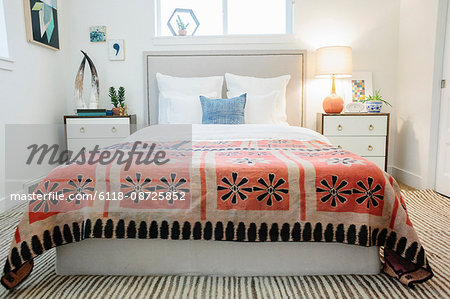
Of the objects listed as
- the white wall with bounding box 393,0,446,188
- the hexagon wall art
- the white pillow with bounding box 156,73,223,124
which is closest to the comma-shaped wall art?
the white pillow with bounding box 156,73,223,124

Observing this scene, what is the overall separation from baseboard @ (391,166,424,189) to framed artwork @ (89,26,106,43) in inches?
130

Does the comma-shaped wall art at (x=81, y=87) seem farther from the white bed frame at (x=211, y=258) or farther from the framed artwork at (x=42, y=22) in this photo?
the white bed frame at (x=211, y=258)

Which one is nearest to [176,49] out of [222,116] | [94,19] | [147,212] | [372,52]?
[94,19]

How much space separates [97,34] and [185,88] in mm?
1145

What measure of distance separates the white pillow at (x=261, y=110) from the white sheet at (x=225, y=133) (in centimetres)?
48

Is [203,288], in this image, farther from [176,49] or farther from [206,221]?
[176,49]

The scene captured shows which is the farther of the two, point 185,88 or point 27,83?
point 185,88

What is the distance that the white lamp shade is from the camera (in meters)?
3.15

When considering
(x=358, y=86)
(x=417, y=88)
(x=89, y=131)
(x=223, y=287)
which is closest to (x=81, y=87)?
(x=89, y=131)

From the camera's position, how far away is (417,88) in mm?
3154

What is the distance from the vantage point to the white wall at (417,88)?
2914mm

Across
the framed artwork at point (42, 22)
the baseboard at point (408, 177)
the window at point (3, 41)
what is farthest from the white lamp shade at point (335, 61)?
the window at point (3, 41)

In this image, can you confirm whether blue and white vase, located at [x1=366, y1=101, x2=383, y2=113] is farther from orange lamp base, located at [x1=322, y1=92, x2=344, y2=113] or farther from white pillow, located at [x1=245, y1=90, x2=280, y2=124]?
white pillow, located at [x1=245, y1=90, x2=280, y2=124]

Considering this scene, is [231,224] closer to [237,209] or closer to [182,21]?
[237,209]
